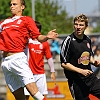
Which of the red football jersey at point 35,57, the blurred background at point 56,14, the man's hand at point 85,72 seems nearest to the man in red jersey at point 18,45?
the man's hand at point 85,72

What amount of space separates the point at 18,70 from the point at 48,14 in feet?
57.6

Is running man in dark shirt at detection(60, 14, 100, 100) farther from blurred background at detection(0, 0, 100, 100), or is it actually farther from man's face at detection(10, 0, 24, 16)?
blurred background at detection(0, 0, 100, 100)

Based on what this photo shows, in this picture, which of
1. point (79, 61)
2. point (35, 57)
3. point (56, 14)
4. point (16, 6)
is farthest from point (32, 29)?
point (56, 14)

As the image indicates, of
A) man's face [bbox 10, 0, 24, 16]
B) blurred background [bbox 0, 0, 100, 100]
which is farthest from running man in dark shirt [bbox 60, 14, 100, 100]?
blurred background [bbox 0, 0, 100, 100]

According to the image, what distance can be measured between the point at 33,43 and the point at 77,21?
2.82m

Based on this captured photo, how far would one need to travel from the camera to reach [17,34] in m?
7.78

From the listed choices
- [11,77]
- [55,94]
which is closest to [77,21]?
[11,77]

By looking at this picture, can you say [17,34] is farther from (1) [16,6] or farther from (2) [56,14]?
(2) [56,14]

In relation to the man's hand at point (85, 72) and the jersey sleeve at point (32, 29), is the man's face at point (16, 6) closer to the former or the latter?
the jersey sleeve at point (32, 29)

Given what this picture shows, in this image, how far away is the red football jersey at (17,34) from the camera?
775cm

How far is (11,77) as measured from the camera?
26.3ft

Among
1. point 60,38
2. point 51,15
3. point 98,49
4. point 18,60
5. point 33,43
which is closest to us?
point 18,60

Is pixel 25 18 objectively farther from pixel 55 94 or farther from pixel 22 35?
pixel 55 94

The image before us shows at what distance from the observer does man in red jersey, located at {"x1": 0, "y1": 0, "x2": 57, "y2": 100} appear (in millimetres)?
7625
